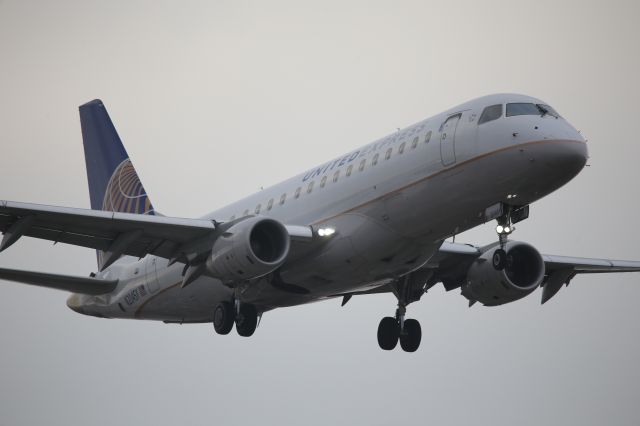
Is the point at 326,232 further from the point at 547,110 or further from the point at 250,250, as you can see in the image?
the point at 547,110

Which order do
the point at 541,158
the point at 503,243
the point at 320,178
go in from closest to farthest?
the point at 541,158 < the point at 503,243 < the point at 320,178

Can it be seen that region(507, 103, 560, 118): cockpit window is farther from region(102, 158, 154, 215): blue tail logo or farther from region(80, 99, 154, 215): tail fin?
region(80, 99, 154, 215): tail fin

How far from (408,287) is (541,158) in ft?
31.7

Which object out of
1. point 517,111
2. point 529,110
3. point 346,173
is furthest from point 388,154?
point 529,110

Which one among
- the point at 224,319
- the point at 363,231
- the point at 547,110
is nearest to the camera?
the point at 547,110

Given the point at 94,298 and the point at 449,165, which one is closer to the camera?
the point at 449,165

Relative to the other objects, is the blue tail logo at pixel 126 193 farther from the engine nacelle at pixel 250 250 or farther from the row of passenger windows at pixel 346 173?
the engine nacelle at pixel 250 250

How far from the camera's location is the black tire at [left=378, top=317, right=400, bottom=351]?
121 ft

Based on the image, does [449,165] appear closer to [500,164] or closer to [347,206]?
[500,164]

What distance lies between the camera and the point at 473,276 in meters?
35.5

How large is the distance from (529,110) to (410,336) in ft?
35.8

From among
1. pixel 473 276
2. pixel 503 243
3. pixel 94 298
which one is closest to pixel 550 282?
pixel 473 276

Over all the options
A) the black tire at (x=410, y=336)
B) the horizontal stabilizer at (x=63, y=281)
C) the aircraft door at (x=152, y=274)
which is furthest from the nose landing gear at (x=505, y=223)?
the horizontal stabilizer at (x=63, y=281)

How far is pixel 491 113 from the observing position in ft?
94.3
